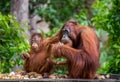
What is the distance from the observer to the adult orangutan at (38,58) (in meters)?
5.28

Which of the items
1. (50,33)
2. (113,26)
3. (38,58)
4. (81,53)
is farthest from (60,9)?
(81,53)

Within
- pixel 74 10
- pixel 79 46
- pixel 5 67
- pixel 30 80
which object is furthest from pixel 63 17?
pixel 30 80

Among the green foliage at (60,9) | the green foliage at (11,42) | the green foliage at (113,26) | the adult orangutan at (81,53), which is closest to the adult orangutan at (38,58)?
the adult orangutan at (81,53)

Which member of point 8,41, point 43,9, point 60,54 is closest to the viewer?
point 60,54

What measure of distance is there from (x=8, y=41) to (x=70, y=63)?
4.84ft

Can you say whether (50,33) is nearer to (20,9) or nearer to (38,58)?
(20,9)

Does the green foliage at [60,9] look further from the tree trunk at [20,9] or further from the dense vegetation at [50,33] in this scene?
the tree trunk at [20,9]

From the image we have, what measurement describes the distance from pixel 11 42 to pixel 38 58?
1.10m

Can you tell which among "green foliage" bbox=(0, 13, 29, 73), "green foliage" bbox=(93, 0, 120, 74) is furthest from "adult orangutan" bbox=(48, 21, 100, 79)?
"green foliage" bbox=(93, 0, 120, 74)

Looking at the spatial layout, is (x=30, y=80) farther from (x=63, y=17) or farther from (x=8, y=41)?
(x=63, y=17)

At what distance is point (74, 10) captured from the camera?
9.83 meters

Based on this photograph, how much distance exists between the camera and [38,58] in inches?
210

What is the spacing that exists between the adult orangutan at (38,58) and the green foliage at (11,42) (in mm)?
722

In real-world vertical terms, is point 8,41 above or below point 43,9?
below
